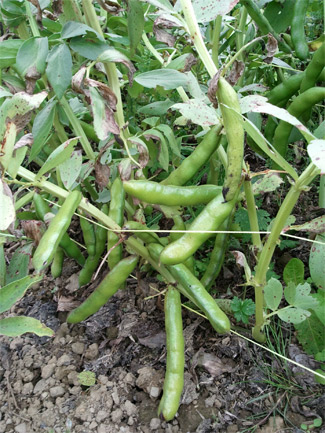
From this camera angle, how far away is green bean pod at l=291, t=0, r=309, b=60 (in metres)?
1.67

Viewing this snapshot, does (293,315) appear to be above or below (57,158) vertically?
below

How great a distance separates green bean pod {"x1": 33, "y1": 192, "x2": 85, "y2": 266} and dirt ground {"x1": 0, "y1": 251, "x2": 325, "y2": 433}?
0.21 metres

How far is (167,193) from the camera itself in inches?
49.8

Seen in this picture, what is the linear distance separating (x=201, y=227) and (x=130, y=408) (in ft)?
2.57

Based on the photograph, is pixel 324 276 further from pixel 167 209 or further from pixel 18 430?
pixel 18 430

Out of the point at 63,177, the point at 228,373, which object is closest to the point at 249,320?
the point at 228,373

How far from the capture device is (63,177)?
4.31 feet

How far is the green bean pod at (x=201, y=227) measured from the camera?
3.84ft

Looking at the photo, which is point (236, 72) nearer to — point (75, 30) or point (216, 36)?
point (216, 36)

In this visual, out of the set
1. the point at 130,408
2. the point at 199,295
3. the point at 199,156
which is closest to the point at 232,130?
the point at 199,156

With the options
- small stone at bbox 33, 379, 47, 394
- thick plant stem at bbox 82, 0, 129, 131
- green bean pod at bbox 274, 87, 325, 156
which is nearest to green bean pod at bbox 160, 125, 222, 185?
thick plant stem at bbox 82, 0, 129, 131

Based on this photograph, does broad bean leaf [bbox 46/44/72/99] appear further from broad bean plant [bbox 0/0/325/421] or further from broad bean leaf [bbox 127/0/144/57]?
broad bean leaf [bbox 127/0/144/57]

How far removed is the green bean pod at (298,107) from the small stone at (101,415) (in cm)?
124

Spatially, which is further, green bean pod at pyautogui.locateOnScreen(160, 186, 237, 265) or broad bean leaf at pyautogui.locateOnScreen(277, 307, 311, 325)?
broad bean leaf at pyautogui.locateOnScreen(277, 307, 311, 325)
